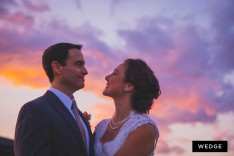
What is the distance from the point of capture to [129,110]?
5938 millimetres

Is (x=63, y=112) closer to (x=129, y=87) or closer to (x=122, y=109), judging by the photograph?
(x=122, y=109)

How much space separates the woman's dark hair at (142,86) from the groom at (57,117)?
817 mm

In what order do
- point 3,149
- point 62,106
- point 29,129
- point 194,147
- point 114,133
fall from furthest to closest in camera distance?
point 3,149
point 194,147
point 114,133
point 62,106
point 29,129

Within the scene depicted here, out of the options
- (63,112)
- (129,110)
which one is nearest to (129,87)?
(129,110)

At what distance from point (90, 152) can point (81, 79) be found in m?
1.12

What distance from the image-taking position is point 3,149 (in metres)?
15.8

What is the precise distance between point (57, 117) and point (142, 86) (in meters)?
1.68

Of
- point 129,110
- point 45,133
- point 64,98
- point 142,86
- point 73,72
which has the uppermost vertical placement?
point 142,86

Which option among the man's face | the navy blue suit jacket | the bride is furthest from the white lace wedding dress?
the man's face

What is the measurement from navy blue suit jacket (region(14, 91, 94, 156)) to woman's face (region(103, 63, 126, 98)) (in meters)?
1.30

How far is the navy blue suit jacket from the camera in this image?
14.6 ft

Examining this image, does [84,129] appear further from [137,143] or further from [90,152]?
[137,143]

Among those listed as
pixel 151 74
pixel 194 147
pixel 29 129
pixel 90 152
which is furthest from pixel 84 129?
pixel 194 147

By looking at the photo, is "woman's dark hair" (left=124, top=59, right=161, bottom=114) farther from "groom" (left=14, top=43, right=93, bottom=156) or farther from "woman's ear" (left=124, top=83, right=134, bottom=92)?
"groom" (left=14, top=43, right=93, bottom=156)
